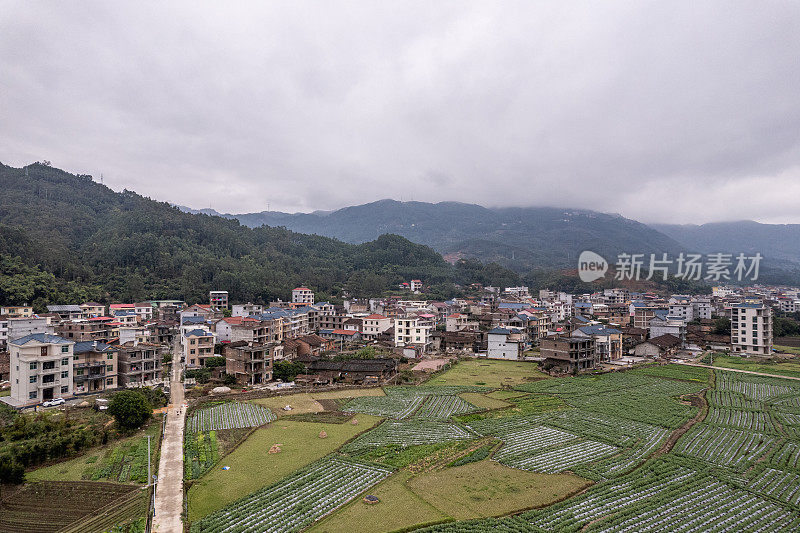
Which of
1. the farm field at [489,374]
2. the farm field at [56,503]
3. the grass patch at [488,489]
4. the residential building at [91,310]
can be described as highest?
the residential building at [91,310]

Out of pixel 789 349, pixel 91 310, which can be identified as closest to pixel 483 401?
pixel 789 349

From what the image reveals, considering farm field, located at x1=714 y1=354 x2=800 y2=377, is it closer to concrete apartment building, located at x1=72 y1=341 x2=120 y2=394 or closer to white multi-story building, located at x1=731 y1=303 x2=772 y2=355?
white multi-story building, located at x1=731 y1=303 x2=772 y2=355

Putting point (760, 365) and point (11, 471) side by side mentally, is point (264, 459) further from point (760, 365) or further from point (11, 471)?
point (760, 365)

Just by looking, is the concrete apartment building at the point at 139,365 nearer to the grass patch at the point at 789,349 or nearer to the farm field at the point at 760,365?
the farm field at the point at 760,365

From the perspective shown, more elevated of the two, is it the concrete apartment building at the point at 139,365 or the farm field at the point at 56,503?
the concrete apartment building at the point at 139,365

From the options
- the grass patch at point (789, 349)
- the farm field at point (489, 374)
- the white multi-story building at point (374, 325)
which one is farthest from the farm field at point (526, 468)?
the white multi-story building at point (374, 325)
